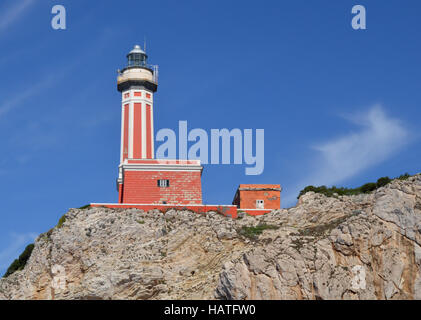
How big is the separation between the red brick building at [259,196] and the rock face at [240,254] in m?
4.44

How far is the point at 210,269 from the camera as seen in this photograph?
55.1m

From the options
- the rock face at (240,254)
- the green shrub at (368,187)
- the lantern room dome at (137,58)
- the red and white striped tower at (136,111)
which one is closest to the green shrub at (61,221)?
the rock face at (240,254)

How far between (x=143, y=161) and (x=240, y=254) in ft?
44.5

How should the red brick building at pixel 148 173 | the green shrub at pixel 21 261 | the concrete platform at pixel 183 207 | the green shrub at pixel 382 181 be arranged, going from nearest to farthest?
1. the green shrub at pixel 382 181
2. the concrete platform at pixel 183 207
3. the green shrub at pixel 21 261
4. the red brick building at pixel 148 173

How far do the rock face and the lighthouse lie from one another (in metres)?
3.11

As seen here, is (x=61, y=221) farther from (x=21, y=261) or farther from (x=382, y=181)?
(x=382, y=181)

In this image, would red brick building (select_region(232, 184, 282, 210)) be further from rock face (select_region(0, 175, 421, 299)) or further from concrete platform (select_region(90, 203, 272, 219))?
rock face (select_region(0, 175, 421, 299))

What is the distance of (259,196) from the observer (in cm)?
6569

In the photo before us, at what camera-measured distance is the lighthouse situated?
62.9 meters

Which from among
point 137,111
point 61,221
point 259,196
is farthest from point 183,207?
point 137,111

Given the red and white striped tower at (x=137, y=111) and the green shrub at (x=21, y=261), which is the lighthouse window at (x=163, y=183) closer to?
the red and white striped tower at (x=137, y=111)

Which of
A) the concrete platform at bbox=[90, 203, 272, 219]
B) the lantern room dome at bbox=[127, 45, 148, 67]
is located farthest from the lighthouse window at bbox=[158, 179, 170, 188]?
the lantern room dome at bbox=[127, 45, 148, 67]

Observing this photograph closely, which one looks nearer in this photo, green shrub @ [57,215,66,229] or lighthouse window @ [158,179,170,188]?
green shrub @ [57,215,66,229]

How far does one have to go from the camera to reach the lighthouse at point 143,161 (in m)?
62.9
